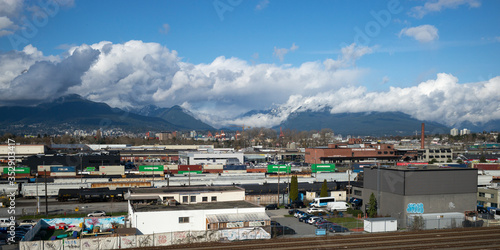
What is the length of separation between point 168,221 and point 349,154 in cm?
4505

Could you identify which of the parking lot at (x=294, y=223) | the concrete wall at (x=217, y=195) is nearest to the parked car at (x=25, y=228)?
the concrete wall at (x=217, y=195)

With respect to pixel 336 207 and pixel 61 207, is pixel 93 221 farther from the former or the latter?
pixel 336 207

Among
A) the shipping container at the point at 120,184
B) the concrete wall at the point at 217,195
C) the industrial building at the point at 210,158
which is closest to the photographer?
the concrete wall at the point at 217,195

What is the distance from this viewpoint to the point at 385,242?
1452cm

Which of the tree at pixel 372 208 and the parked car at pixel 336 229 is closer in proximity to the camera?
the parked car at pixel 336 229

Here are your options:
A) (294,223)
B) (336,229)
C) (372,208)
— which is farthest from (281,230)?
(372,208)

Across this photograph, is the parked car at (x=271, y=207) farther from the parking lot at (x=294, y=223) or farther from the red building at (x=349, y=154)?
the red building at (x=349, y=154)

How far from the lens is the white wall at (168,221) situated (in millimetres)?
15609

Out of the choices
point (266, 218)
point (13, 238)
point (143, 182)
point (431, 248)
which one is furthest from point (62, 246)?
point (143, 182)

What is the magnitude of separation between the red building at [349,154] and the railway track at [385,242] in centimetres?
3931

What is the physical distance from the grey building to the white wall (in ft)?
32.5

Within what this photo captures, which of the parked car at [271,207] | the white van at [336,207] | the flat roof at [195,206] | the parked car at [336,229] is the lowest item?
the parked car at [271,207]

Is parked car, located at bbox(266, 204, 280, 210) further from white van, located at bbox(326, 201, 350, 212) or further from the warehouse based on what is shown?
the warehouse

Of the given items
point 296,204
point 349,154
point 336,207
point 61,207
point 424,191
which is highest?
point 424,191
